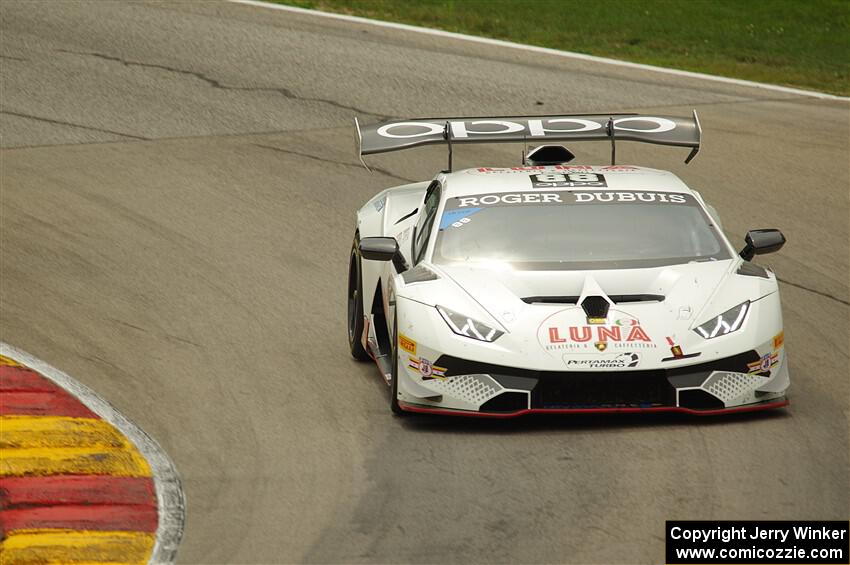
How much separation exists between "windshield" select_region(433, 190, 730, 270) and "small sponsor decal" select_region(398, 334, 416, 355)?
0.69 meters

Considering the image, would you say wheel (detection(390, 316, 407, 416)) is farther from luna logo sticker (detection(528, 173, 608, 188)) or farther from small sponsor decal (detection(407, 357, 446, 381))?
luna logo sticker (detection(528, 173, 608, 188))

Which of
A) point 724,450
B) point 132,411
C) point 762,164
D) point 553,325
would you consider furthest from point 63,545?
point 762,164

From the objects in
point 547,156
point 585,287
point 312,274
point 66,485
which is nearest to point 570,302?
point 585,287

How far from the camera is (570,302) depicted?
28.1ft

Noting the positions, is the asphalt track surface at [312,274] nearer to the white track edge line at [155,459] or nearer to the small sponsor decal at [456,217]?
the white track edge line at [155,459]

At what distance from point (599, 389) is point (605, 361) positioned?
0.55 ft

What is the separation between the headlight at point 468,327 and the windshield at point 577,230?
62 cm

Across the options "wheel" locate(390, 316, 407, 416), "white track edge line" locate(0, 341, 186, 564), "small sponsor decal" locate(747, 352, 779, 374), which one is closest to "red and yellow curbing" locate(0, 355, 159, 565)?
"white track edge line" locate(0, 341, 186, 564)

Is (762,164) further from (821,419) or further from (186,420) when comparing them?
(186,420)

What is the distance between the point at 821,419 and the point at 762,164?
7197mm

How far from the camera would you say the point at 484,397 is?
8.41 metres

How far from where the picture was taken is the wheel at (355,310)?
1026 centimetres

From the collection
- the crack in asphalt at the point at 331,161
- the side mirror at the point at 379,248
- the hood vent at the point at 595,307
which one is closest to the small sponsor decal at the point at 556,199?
the side mirror at the point at 379,248

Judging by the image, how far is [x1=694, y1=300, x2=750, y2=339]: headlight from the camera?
841 centimetres
